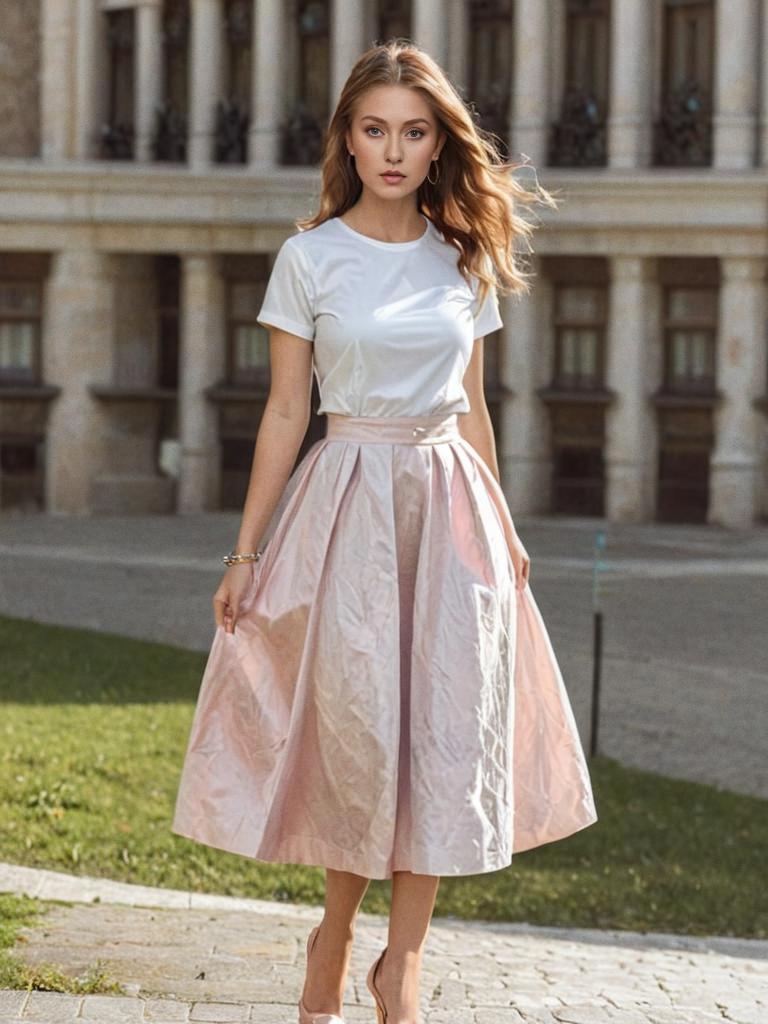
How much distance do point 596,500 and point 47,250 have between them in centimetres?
817

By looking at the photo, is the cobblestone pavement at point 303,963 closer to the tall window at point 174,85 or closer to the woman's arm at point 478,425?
the woman's arm at point 478,425

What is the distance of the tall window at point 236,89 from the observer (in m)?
33.0

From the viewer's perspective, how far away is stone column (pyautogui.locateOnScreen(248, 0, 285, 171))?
1271 inches

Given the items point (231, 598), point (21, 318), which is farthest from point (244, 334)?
point (231, 598)

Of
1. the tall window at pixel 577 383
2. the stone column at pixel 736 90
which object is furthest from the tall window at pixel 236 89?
the stone column at pixel 736 90

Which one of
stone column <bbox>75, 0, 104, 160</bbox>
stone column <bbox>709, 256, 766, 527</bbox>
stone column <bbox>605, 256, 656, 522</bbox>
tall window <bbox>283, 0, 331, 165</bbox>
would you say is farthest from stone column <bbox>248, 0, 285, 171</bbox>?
stone column <bbox>709, 256, 766, 527</bbox>

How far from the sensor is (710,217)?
96.0ft

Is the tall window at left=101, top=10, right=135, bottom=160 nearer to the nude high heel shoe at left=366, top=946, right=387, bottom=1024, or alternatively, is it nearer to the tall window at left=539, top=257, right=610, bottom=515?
the tall window at left=539, top=257, right=610, bottom=515

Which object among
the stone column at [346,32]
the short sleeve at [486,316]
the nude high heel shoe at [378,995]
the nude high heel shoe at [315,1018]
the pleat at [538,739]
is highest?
the stone column at [346,32]

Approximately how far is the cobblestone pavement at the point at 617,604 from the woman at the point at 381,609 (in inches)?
296

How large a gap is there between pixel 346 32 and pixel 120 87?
159 inches

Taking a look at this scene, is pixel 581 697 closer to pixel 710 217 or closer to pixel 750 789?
pixel 750 789

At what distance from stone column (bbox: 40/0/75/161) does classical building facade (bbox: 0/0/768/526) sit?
31mm

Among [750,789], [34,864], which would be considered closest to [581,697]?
[750,789]
